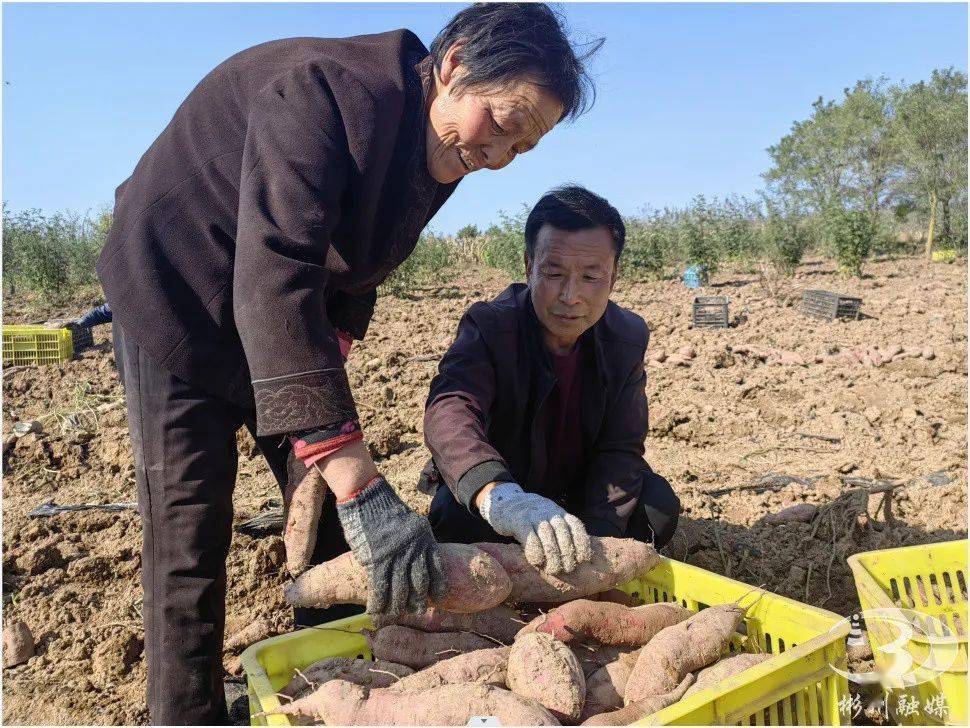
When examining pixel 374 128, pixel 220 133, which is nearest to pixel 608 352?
pixel 374 128

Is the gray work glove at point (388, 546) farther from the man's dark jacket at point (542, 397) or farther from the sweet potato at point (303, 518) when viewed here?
the man's dark jacket at point (542, 397)

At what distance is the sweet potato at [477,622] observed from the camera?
66.9 inches

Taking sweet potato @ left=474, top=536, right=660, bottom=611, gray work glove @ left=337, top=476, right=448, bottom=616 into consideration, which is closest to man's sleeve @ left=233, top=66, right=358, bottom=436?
gray work glove @ left=337, top=476, right=448, bottom=616

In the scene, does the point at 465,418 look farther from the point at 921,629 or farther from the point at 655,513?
the point at 921,629

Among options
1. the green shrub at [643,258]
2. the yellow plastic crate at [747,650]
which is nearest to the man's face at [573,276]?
the yellow plastic crate at [747,650]

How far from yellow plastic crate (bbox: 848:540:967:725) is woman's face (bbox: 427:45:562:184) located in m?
1.23

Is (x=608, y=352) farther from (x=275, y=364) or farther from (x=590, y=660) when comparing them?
(x=275, y=364)

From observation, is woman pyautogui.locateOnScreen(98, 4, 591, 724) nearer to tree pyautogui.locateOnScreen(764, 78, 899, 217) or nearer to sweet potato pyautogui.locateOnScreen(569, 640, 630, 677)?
sweet potato pyautogui.locateOnScreen(569, 640, 630, 677)

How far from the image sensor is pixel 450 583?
157cm

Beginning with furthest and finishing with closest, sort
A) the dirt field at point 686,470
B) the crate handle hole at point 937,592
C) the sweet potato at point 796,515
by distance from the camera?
the sweet potato at point 796,515
the dirt field at point 686,470
the crate handle hole at point 937,592

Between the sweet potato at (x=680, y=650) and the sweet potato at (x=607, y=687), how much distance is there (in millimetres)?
37

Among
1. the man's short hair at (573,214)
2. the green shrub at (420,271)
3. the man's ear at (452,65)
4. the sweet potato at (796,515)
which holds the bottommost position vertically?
the sweet potato at (796,515)

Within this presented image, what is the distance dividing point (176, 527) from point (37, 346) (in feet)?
18.8

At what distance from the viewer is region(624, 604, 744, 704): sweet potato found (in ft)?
5.08
